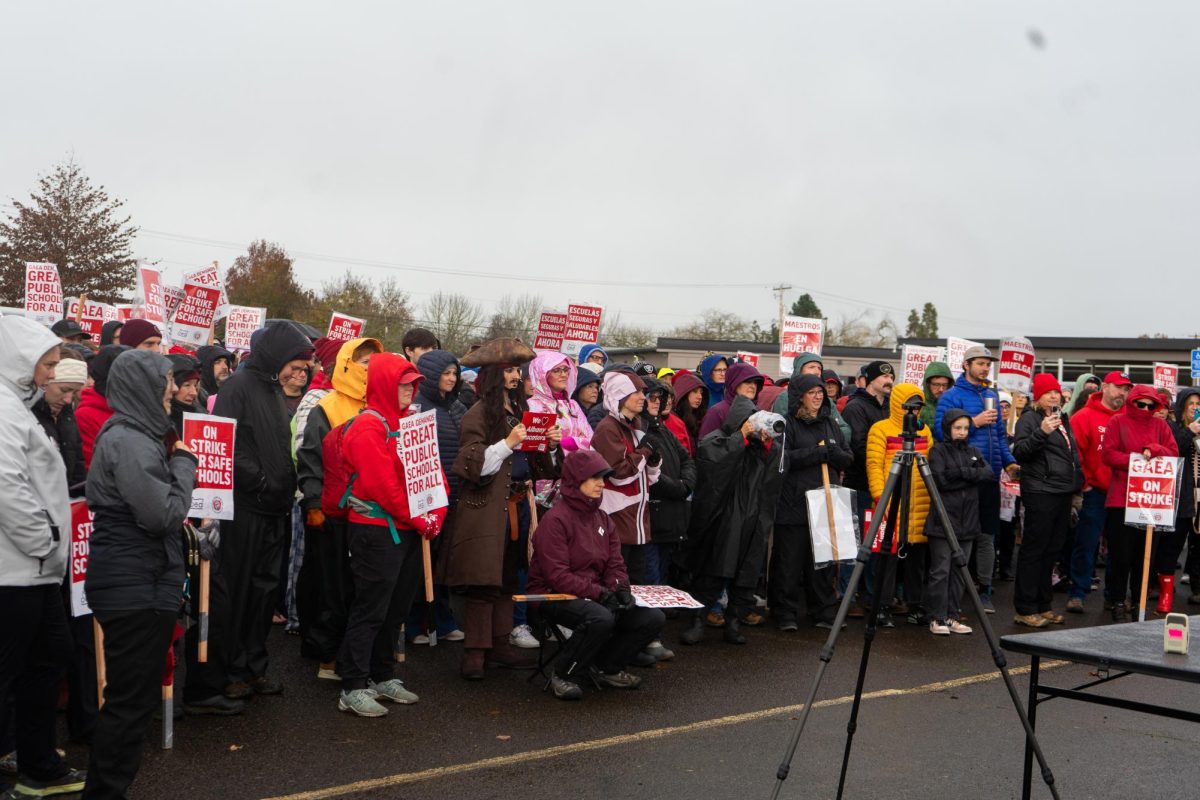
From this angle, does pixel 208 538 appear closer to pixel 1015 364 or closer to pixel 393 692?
pixel 393 692

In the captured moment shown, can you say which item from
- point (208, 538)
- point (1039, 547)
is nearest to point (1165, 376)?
point (1039, 547)

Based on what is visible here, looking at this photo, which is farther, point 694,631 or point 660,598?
point 694,631

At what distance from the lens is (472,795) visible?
5402mm

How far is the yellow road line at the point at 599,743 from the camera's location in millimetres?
5441

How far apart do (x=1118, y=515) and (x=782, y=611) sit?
154 inches

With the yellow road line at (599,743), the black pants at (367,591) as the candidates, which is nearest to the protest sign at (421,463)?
the black pants at (367,591)

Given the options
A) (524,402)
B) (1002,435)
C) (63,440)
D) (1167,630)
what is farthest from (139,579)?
(1002,435)

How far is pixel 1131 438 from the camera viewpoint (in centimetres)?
1104

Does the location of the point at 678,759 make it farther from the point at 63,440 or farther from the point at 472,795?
the point at 63,440

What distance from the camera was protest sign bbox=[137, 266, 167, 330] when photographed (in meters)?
12.8

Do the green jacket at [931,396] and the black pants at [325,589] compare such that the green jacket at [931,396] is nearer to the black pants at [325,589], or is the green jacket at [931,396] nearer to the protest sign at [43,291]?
the black pants at [325,589]

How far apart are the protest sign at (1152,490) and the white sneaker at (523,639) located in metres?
6.06

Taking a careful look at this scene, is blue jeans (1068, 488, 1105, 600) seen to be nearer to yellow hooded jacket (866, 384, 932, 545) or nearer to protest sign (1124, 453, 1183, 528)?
protest sign (1124, 453, 1183, 528)

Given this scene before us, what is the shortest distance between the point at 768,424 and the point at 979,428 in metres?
2.88
